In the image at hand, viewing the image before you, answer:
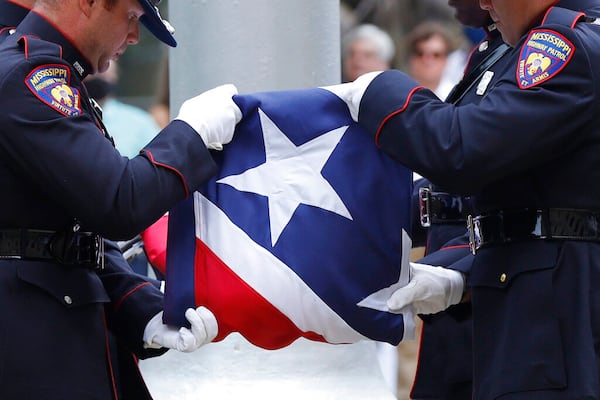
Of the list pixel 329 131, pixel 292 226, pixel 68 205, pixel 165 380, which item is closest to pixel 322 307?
pixel 292 226

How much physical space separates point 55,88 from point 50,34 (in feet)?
0.78

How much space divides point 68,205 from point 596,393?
4.60ft

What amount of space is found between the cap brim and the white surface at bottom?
1192 mm

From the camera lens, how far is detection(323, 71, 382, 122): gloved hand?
143 inches

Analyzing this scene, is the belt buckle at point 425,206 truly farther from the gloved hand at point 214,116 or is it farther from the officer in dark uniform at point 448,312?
the gloved hand at point 214,116

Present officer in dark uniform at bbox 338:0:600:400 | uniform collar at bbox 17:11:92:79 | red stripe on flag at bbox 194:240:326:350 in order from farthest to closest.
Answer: red stripe on flag at bbox 194:240:326:350 < uniform collar at bbox 17:11:92:79 < officer in dark uniform at bbox 338:0:600:400

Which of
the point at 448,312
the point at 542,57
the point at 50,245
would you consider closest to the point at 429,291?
the point at 448,312

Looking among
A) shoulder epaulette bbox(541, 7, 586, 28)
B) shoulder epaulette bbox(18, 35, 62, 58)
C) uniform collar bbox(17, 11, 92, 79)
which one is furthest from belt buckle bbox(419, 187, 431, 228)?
shoulder epaulette bbox(18, 35, 62, 58)

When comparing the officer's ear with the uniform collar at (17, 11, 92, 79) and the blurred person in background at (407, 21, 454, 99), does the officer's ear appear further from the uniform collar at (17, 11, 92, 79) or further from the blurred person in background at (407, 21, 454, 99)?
the blurred person in background at (407, 21, 454, 99)

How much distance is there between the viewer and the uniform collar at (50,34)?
3568mm

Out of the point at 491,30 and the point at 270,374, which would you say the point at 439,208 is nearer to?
the point at 491,30

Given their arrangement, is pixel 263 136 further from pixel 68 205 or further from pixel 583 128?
pixel 583 128

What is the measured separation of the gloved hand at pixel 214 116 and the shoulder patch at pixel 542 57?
32.3 inches

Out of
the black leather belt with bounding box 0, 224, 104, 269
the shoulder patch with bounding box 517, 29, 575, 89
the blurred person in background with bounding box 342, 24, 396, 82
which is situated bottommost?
the blurred person in background with bounding box 342, 24, 396, 82
